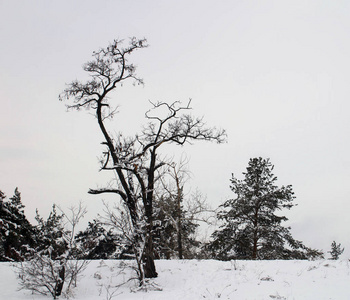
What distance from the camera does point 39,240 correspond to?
554 inches

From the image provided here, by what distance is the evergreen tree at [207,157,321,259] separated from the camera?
19.8 m

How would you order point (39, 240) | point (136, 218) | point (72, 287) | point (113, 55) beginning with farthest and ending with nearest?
point (39, 240)
point (113, 55)
point (136, 218)
point (72, 287)

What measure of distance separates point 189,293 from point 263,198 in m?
13.1

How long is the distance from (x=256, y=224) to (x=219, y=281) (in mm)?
11602

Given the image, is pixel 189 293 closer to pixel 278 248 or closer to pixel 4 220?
pixel 4 220

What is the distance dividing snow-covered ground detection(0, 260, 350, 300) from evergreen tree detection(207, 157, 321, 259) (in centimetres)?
844

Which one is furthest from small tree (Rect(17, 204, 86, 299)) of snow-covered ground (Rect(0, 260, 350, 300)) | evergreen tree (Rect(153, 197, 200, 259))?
evergreen tree (Rect(153, 197, 200, 259))

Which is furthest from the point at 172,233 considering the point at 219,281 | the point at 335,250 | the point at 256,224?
the point at 335,250

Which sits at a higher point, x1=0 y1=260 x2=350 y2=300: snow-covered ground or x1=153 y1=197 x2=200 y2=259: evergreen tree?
x1=153 y1=197 x2=200 y2=259: evergreen tree

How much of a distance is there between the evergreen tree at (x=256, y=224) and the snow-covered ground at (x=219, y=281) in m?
8.44

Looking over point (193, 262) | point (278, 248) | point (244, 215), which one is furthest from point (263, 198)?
point (193, 262)

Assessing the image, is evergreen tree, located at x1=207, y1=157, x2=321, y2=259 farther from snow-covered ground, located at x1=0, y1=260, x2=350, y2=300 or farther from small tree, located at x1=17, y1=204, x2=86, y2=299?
small tree, located at x1=17, y1=204, x2=86, y2=299

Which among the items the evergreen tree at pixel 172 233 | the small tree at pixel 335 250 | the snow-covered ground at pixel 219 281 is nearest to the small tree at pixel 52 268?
the snow-covered ground at pixel 219 281

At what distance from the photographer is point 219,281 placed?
978 centimetres
